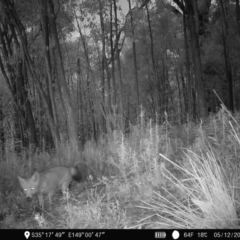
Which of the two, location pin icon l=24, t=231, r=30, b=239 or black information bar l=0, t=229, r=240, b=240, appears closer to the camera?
black information bar l=0, t=229, r=240, b=240

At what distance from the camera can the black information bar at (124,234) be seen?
7.05 ft

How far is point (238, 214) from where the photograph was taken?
2.61 meters

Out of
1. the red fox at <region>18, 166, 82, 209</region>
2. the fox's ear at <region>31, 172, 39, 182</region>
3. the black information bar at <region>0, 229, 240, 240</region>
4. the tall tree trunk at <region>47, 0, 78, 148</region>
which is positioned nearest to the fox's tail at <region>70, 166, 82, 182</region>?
the red fox at <region>18, 166, 82, 209</region>

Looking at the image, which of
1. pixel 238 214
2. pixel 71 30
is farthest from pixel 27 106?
pixel 238 214

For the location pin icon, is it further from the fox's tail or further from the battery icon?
the fox's tail

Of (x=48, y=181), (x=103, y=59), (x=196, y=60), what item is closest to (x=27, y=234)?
(x=48, y=181)

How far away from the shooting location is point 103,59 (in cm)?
1858

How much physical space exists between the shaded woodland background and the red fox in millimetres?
1892

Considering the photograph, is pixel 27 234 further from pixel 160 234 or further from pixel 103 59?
pixel 103 59

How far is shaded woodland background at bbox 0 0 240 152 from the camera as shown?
10141mm

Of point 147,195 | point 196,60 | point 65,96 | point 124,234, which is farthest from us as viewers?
point 196,60

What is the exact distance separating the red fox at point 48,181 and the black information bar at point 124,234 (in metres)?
1.32

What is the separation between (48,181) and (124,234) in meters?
2.14

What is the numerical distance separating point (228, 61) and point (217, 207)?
15.1 metres
